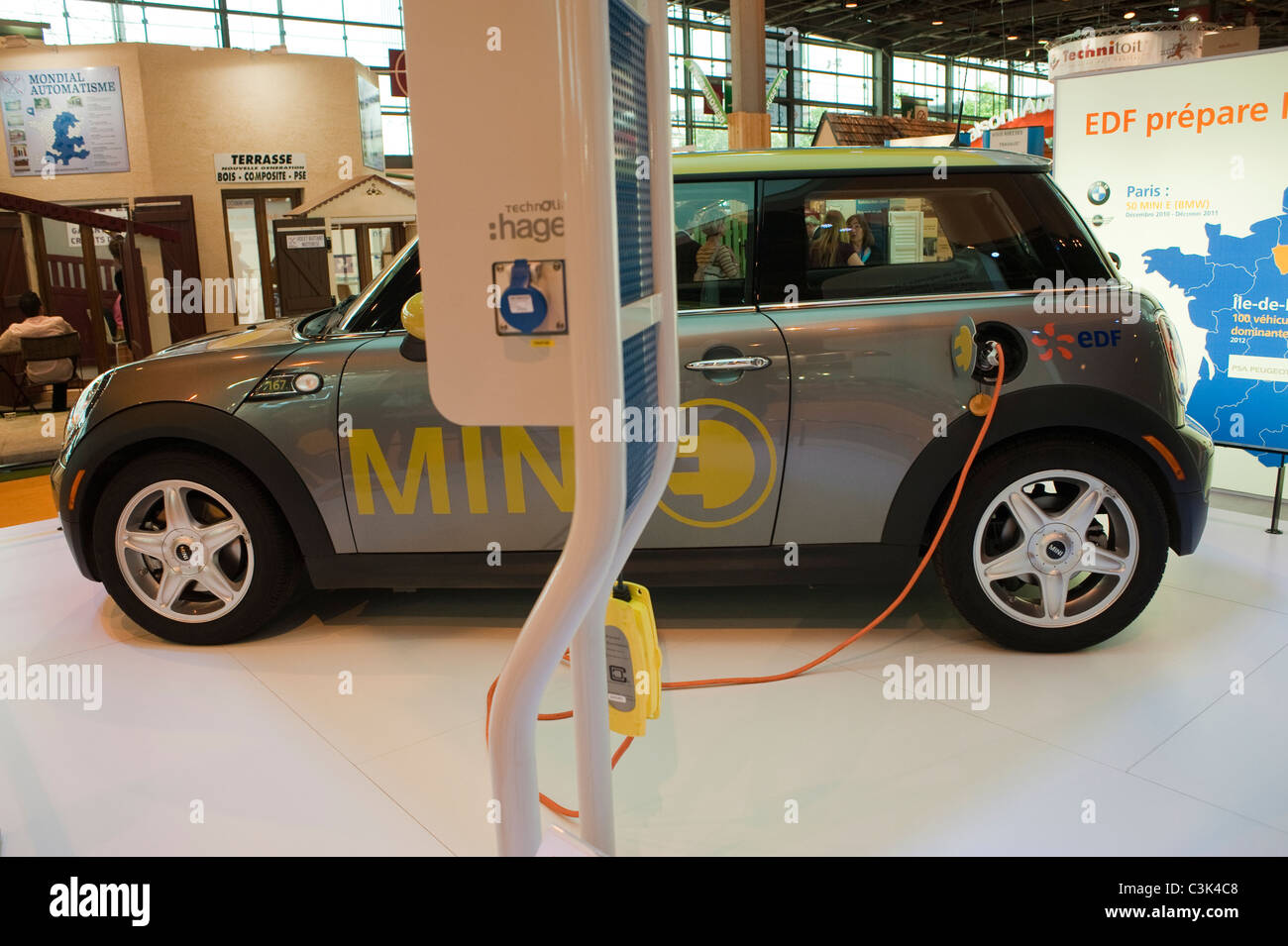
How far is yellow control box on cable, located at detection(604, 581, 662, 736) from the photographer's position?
1851mm

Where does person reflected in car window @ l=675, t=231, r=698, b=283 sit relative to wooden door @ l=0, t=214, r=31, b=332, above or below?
below

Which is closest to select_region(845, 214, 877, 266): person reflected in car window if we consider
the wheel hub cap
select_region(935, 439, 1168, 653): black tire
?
select_region(935, 439, 1168, 653): black tire

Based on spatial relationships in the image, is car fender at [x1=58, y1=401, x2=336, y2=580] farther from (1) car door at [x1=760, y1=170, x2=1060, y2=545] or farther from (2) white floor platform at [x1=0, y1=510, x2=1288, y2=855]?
(1) car door at [x1=760, y1=170, x2=1060, y2=545]

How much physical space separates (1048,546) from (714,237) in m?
1.35

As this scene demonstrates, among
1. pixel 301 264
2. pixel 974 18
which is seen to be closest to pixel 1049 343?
pixel 301 264

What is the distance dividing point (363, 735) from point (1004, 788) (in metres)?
1.64

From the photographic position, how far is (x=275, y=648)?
10.5ft

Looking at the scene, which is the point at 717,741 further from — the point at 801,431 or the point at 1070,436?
the point at 1070,436

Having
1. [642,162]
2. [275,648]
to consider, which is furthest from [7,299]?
[642,162]

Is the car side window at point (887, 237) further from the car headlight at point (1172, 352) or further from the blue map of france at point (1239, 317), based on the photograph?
the blue map of france at point (1239, 317)

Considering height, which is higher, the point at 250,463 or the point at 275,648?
the point at 250,463

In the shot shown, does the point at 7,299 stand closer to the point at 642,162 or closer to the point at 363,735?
the point at 363,735

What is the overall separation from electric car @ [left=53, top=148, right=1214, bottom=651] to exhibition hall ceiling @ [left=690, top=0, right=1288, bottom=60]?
22.3 m

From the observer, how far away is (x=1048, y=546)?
9.52 ft
